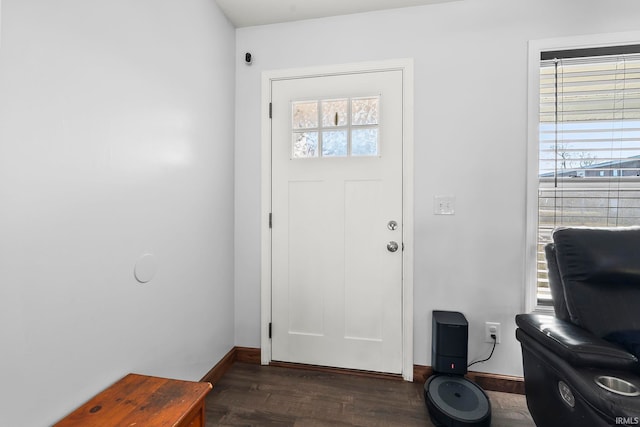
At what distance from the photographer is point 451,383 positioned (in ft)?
5.60

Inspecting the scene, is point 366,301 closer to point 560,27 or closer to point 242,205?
point 242,205

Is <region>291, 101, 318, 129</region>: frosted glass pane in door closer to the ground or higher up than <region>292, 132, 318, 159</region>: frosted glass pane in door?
higher up

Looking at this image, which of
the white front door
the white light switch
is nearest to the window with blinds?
the white light switch

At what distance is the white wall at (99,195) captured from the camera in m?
0.89

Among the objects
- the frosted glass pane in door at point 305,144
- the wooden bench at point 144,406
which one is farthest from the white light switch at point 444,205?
the wooden bench at point 144,406

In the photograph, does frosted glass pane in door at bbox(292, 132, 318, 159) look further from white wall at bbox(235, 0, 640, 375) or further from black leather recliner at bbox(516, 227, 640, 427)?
black leather recliner at bbox(516, 227, 640, 427)

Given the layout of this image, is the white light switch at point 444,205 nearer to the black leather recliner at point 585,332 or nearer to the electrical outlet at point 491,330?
the black leather recliner at point 585,332

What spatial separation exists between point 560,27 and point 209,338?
302cm

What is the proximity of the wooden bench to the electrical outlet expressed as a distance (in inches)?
67.9

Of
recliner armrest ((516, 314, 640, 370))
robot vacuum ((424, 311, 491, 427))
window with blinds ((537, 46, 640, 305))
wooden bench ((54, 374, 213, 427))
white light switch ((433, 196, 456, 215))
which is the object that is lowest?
robot vacuum ((424, 311, 491, 427))

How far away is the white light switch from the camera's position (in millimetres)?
1952

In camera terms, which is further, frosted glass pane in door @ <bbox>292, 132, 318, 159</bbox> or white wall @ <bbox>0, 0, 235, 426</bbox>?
frosted glass pane in door @ <bbox>292, 132, 318, 159</bbox>

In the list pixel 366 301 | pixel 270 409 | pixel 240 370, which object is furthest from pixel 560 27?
pixel 240 370

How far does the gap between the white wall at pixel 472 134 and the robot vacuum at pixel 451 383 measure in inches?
8.5
